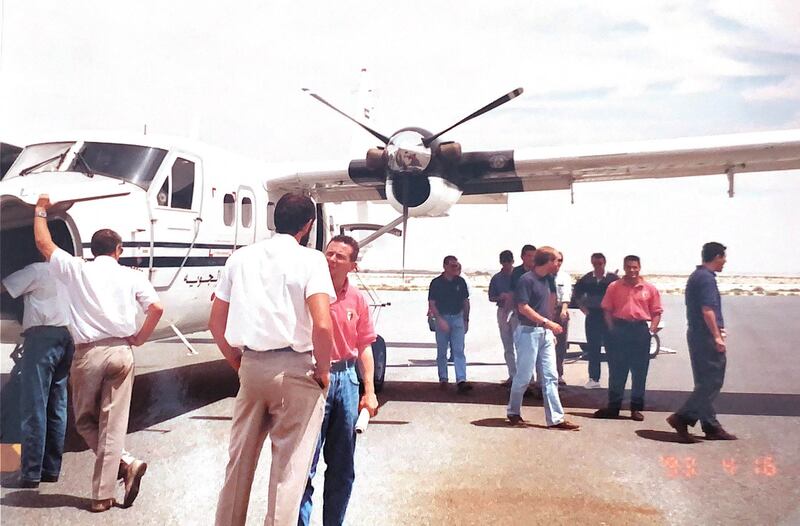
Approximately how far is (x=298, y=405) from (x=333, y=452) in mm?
618

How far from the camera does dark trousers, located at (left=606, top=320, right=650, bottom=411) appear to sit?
6738 millimetres

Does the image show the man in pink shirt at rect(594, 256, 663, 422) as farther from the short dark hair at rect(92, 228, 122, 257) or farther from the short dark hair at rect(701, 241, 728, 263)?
the short dark hair at rect(92, 228, 122, 257)

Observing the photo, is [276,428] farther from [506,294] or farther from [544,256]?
[506,294]

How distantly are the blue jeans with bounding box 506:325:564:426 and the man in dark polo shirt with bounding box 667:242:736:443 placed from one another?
3.59 ft

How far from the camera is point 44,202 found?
445 centimetres

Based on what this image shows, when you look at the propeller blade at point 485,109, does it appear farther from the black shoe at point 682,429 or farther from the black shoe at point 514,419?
the black shoe at point 682,429

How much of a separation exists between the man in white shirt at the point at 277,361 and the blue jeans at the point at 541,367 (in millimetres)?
3483

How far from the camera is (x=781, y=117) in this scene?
5.00m

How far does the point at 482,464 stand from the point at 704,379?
7.60 ft

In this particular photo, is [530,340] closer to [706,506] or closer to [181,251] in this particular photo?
[706,506]

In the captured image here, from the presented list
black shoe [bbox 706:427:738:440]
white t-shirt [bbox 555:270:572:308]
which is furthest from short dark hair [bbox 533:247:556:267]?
black shoe [bbox 706:427:738:440]

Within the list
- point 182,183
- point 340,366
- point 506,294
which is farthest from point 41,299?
point 506,294

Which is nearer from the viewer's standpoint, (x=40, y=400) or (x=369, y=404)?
(x=369, y=404)

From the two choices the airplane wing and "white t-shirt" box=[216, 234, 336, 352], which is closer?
"white t-shirt" box=[216, 234, 336, 352]
